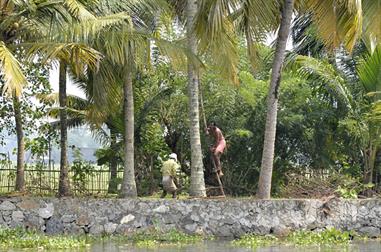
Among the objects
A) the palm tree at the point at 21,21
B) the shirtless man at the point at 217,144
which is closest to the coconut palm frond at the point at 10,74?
the palm tree at the point at 21,21

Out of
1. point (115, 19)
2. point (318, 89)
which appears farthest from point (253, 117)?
point (115, 19)

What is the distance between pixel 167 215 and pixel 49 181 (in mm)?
4925

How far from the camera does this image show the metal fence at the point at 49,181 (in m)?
21.5

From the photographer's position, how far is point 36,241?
54.6ft

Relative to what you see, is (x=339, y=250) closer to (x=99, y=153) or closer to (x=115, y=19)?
(x=115, y=19)

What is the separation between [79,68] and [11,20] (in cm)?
207

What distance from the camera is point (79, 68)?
725 inches

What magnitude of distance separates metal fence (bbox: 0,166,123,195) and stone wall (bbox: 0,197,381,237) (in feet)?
7.94

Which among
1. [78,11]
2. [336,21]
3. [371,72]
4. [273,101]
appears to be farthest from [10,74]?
[371,72]

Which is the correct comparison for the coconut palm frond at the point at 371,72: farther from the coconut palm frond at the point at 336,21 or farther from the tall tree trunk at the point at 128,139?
the tall tree trunk at the point at 128,139

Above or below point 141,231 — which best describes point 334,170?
above

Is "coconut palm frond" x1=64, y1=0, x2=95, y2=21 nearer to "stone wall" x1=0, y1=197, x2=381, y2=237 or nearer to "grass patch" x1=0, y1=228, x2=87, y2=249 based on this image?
"stone wall" x1=0, y1=197, x2=381, y2=237

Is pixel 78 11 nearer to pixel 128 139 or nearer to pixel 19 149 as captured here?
pixel 128 139

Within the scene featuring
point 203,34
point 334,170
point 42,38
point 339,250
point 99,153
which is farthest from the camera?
point 99,153
